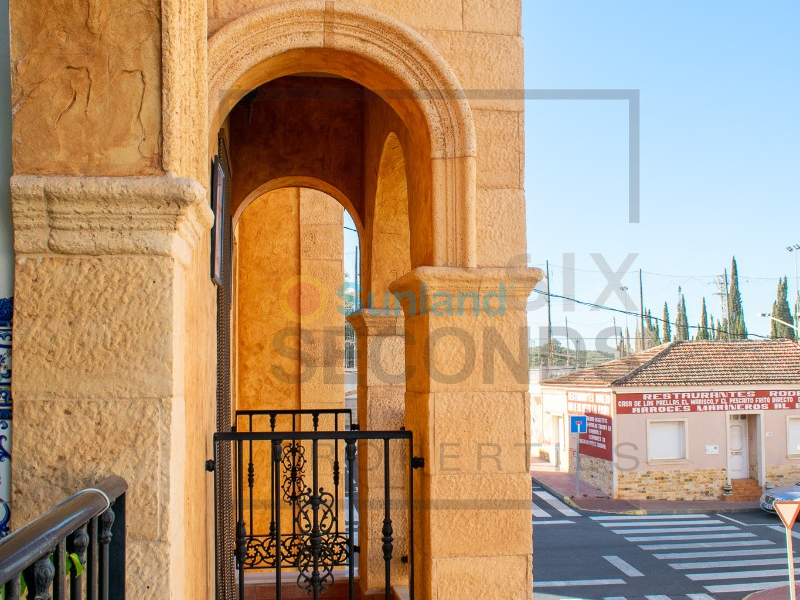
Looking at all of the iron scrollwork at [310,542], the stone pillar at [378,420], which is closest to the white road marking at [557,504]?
the iron scrollwork at [310,542]

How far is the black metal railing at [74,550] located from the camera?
1.22 meters

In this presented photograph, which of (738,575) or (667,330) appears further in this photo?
(667,330)

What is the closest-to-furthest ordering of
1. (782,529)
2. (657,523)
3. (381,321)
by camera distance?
1. (381,321)
2. (782,529)
3. (657,523)

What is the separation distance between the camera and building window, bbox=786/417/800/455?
60.1ft

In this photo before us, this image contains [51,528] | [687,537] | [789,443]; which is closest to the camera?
[51,528]

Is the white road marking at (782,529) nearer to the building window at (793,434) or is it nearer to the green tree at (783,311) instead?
the building window at (793,434)

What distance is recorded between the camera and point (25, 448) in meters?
1.82

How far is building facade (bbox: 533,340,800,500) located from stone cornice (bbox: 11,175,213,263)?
16.7 metres

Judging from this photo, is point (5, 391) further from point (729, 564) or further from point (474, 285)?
point (729, 564)

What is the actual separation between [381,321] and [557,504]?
1413cm

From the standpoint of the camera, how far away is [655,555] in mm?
13172

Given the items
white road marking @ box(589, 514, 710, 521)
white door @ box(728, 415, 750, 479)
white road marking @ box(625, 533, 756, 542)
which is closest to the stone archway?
white road marking @ box(625, 533, 756, 542)

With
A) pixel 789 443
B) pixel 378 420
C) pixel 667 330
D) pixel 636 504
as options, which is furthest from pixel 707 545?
pixel 667 330

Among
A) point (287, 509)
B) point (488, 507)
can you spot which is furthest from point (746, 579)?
point (488, 507)
